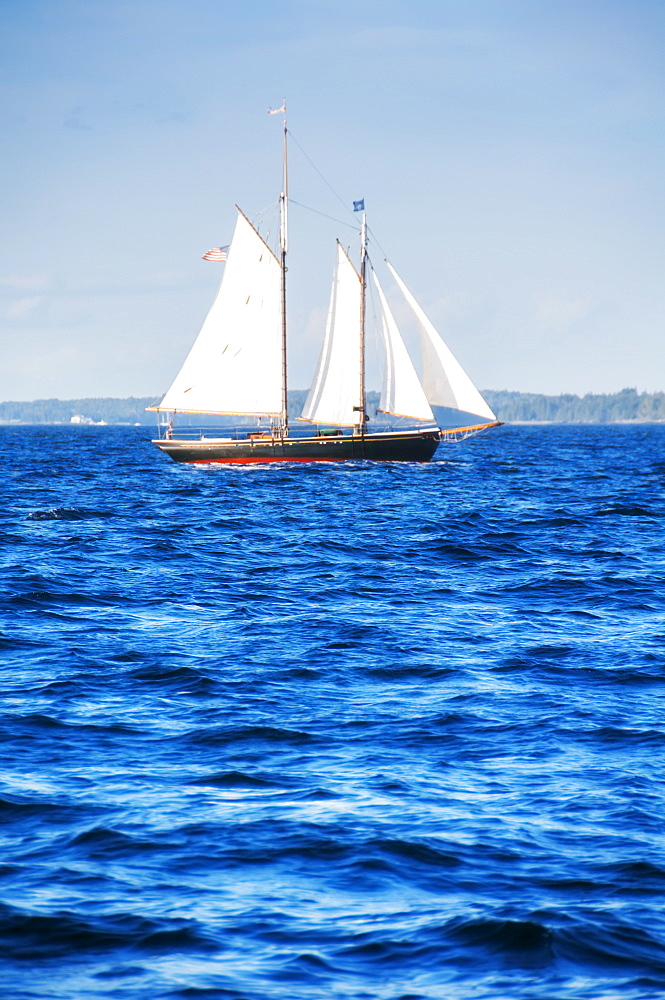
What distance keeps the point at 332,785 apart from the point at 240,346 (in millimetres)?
60855

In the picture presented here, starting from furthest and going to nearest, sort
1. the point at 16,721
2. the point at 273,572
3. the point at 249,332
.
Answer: the point at 249,332
the point at 273,572
the point at 16,721

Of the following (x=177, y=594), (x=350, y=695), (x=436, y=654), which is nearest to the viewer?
(x=350, y=695)

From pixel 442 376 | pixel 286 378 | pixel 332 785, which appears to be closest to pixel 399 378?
pixel 442 376

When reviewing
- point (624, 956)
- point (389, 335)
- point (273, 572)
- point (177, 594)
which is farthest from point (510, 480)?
point (624, 956)

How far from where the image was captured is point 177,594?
886 inches

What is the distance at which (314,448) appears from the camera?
72438mm

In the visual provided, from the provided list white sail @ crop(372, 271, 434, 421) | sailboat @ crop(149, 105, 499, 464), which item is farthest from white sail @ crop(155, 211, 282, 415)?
white sail @ crop(372, 271, 434, 421)

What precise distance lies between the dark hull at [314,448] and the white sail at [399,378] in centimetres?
268

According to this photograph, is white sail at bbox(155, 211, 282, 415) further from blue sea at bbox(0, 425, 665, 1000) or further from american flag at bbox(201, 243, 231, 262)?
blue sea at bbox(0, 425, 665, 1000)

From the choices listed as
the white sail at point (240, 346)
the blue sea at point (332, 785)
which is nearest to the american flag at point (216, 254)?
the white sail at point (240, 346)

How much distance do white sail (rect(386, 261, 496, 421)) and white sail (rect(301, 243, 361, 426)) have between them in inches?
144

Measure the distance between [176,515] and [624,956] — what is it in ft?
114

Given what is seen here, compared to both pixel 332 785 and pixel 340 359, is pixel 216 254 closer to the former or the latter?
pixel 340 359

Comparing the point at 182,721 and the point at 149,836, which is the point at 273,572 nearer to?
the point at 182,721
